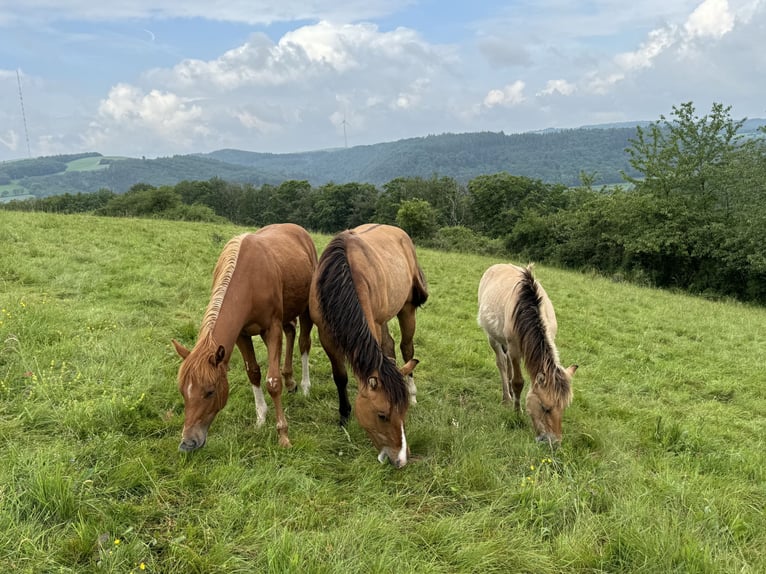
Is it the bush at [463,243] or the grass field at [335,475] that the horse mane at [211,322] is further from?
the bush at [463,243]

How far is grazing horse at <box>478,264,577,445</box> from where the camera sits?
13.8ft

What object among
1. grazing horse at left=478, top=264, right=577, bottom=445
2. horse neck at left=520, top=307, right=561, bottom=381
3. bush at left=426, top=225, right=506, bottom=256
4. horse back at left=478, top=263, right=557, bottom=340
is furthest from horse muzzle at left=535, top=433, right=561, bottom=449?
bush at left=426, top=225, right=506, bottom=256

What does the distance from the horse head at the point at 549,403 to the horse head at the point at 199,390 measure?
9.41 feet

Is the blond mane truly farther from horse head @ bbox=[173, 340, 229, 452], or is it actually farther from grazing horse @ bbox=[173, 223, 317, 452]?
horse head @ bbox=[173, 340, 229, 452]

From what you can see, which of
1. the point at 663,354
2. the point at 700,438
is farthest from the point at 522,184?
the point at 700,438

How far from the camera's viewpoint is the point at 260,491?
321cm

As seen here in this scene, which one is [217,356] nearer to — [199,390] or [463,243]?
[199,390]

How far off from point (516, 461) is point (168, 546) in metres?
2.75

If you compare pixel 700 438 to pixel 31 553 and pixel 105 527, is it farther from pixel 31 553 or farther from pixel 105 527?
pixel 31 553

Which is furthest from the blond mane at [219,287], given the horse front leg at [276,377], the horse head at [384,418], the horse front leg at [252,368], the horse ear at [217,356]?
the horse head at [384,418]

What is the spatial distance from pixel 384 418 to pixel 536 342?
185cm

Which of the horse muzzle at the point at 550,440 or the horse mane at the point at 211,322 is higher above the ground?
the horse mane at the point at 211,322

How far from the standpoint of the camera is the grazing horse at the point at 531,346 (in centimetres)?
420

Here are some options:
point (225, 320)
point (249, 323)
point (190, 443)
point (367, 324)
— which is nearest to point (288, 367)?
point (249, 323)
